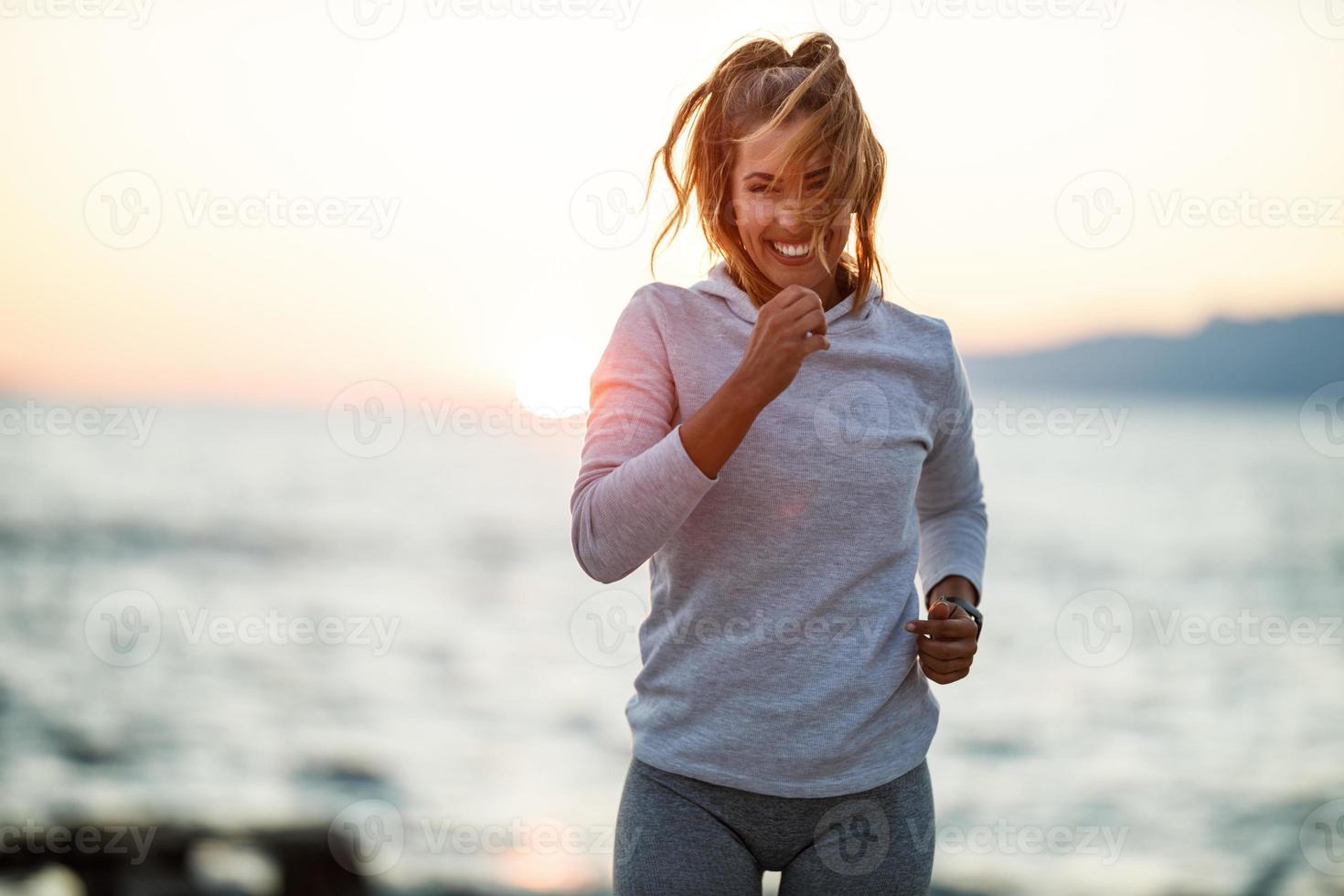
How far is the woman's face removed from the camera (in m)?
1.72

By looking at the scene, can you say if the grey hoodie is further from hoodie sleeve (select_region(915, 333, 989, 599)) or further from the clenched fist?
hoodie sleeve (select_region(915, 333, 989, 599))

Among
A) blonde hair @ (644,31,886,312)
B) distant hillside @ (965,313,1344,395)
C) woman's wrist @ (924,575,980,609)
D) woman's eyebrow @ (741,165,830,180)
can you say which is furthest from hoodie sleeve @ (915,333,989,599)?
distant hillside @ (965,313,1344,395)

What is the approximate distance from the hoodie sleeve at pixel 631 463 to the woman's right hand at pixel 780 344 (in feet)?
0.44

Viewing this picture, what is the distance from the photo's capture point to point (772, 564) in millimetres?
1728

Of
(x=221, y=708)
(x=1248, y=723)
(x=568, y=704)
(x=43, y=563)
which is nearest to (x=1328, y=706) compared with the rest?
(x=1248, y=723)

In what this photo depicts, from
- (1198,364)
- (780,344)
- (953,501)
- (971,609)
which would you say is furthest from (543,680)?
(1198,364)

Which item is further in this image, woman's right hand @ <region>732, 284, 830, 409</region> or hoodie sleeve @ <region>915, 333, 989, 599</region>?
hoodie sleeve @ <region>915, 333, 989, 599</region>

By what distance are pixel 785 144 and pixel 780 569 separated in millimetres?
657

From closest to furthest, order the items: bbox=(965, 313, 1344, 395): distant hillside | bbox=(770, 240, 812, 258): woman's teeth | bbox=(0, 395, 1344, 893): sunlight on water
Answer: bbox=(770, 240, 812, 258): woman's teeth < bbox=(0, 395, 1344, 893): sunlight on water < bbox=(965, 313, 1344, 395): distant hillside

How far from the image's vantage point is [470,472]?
26.0m

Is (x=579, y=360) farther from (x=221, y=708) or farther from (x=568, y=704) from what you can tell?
(x=221, y=708)

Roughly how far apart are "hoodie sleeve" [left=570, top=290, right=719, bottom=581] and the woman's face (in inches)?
8.1

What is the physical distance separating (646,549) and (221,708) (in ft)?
31.5

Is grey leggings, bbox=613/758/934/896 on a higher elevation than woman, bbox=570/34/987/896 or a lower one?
lower
